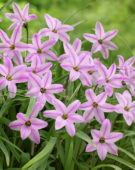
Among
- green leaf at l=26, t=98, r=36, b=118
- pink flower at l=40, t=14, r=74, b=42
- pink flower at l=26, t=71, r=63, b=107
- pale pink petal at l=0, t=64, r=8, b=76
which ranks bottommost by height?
green leaf at l=26, t=98, r=36, b=118

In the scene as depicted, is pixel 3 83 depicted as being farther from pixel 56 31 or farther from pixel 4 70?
pixel 56 31

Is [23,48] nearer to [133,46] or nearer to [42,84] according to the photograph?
[42,84]

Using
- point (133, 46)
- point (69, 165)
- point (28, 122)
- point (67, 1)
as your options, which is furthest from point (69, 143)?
point (67, 1)

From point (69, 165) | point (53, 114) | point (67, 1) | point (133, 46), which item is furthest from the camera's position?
point (67, 1)

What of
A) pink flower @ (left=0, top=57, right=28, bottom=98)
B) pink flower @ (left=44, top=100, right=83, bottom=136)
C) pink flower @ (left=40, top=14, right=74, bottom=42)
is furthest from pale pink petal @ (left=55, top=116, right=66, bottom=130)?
pink flower @ (left=40, top=14, right=74, bottom=42)

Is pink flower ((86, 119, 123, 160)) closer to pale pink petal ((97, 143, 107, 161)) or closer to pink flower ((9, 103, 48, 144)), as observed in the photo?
pale pink petal ((97, 143, 107, 161))

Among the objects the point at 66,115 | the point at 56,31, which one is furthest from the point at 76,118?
the point at 56,31

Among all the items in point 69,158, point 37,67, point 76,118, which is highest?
point 37,67
